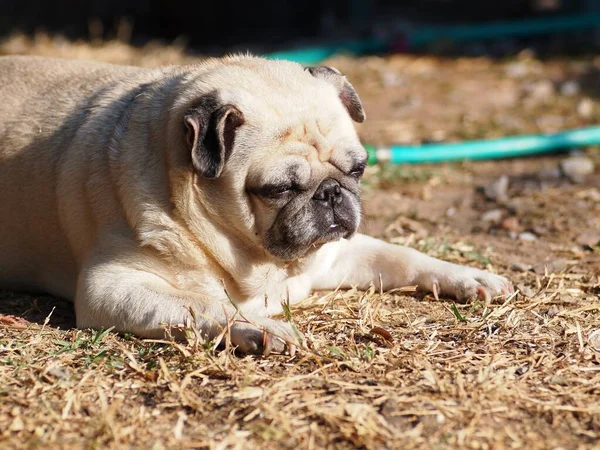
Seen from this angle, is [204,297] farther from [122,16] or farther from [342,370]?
[122,16]

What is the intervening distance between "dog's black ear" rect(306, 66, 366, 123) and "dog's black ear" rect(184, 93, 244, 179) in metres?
0.63

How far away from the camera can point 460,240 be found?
5.09 meters

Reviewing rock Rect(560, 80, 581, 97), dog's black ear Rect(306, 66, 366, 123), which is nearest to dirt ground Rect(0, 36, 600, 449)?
dog's black ear Rect(306, 66, 366, 123)

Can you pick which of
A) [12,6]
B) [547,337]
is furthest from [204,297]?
[12,6]

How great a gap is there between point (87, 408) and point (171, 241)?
3.03 ft

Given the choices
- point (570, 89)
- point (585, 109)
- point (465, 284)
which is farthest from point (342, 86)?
point (570, 89)

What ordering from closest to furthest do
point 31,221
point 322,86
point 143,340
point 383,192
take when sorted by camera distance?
point 143,340 < point 322,86 < point 31,221 < point 383,192

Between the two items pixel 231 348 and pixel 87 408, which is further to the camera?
pixel 231 348

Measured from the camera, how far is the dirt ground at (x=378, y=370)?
9.41 ft

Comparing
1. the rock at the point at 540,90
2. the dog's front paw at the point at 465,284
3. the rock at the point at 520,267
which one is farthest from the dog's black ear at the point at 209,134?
the rock at the point at 540,90

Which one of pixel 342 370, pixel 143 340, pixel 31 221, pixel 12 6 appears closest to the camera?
pixel 342 370

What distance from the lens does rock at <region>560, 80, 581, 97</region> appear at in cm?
818

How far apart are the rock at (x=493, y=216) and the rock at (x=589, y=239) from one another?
530 millimetres

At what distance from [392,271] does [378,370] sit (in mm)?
1066
